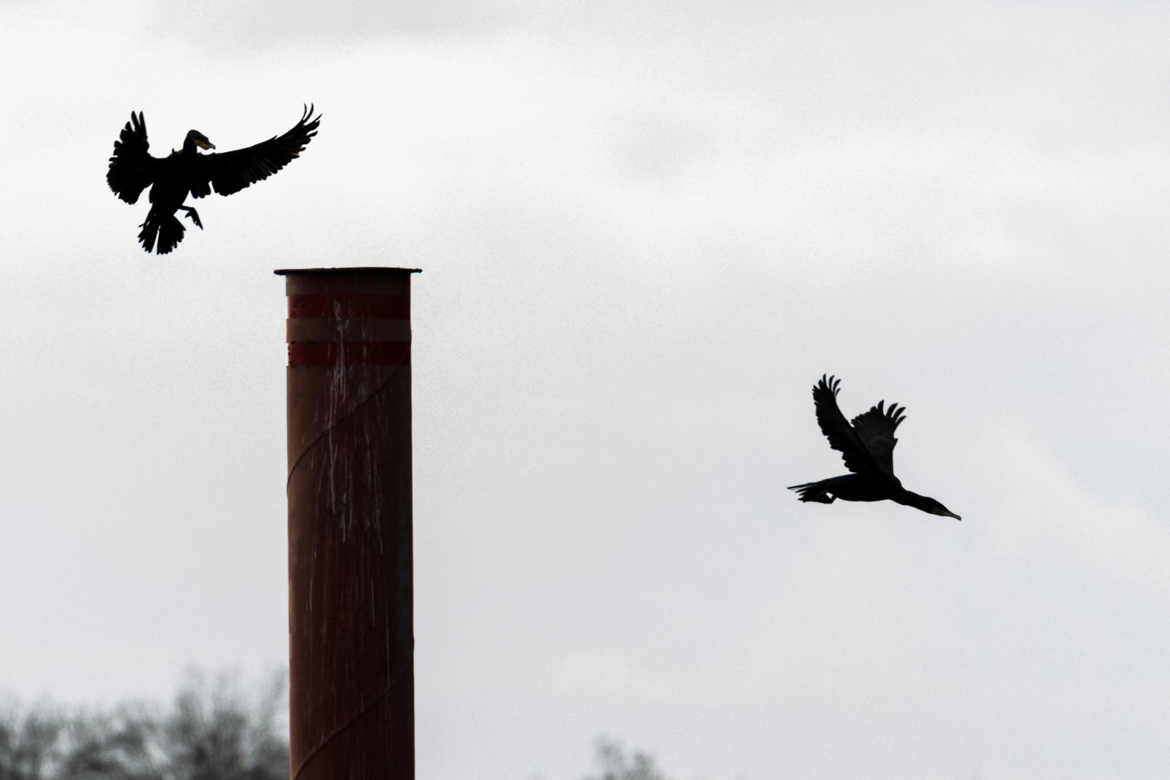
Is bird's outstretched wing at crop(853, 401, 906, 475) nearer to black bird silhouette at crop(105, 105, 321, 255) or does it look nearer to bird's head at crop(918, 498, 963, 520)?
bird's head at crop(918, 498, 963, 520)

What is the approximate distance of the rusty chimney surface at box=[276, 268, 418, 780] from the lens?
604 inches

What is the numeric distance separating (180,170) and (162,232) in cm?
52

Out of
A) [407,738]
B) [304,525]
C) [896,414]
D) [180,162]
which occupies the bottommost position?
[407,738]

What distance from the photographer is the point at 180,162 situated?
17219 mm

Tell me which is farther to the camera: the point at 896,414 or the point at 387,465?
the point at 896,414

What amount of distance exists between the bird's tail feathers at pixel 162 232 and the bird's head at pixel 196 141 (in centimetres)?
62

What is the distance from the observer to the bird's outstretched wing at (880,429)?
18263mm

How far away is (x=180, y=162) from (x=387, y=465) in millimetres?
3185

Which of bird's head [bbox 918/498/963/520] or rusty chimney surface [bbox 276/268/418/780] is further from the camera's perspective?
bird's head [bbox 918/498/963/520]

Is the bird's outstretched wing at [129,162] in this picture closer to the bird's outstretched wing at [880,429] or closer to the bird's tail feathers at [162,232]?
the bird's tail feathers at [162,232]

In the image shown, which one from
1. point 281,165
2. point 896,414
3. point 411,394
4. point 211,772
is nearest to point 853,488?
point 896,414

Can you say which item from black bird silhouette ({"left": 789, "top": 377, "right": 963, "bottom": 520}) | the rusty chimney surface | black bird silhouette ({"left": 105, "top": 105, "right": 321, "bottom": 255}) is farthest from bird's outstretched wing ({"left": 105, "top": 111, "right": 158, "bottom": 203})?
black bird silhouette ({"left": 789, "top": 377, "right": 963, "bottom": 520})

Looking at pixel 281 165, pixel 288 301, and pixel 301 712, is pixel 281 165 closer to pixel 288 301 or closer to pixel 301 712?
pixel 288 301

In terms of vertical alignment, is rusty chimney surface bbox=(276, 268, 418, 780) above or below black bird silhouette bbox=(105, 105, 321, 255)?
below
